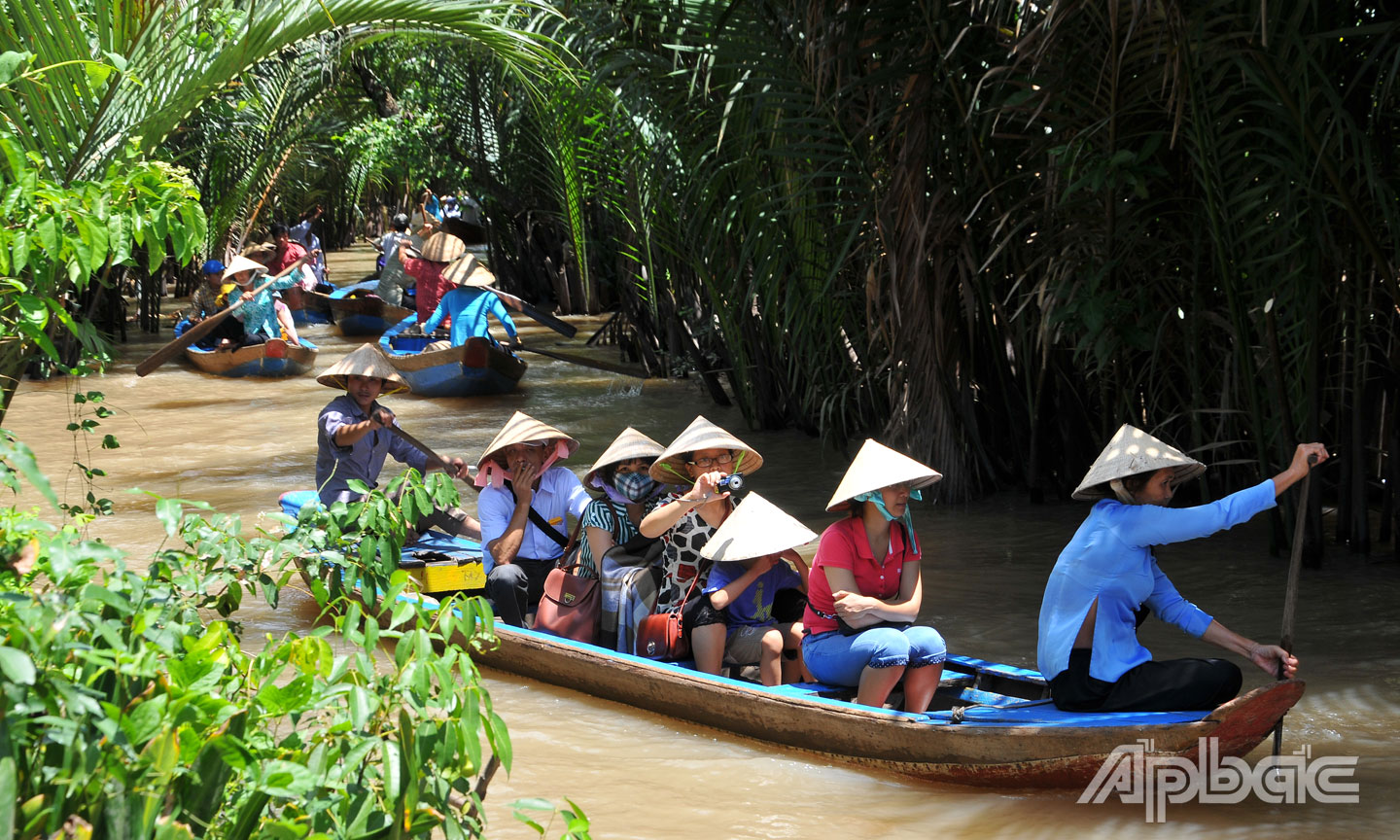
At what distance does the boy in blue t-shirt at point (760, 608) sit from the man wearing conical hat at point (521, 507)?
0.96 meters

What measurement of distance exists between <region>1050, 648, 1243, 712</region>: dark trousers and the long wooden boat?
0.15ft

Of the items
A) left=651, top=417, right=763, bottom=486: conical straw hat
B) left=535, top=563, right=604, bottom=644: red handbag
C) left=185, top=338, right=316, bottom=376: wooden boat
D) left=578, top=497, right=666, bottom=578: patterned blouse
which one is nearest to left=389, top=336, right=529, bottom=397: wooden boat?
left=185, top=338, right=316, bottom=376: wooden boat

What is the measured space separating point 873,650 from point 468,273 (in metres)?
9.36

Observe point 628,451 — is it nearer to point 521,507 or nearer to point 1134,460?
point 521,507

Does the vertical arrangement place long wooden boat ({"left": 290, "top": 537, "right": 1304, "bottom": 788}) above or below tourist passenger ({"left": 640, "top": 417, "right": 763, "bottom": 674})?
below

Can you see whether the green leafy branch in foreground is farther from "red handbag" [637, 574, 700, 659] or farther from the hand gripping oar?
"red handbag" [637, 574, 700, 659]

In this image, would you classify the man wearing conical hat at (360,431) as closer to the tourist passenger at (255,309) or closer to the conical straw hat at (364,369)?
the conical straw hat at (364,369)

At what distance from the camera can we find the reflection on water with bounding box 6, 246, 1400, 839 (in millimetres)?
4176

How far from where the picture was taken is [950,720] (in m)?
4.26

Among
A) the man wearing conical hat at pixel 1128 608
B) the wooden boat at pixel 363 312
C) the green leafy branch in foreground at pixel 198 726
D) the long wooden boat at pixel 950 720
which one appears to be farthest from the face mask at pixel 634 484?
the wooden boat at pixel 363 312

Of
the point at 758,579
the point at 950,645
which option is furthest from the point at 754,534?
the point at 950,645

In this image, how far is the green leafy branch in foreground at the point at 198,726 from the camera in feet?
6.19

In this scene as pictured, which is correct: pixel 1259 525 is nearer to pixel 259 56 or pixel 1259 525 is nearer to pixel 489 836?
pixel 489 836

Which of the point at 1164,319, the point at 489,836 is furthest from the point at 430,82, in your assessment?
the point at 489,836
